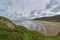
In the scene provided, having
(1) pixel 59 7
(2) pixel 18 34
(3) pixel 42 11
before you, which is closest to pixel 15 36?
(2) pixel 18 34

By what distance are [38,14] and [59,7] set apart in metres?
5.20

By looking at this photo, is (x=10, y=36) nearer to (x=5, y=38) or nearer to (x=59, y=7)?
(x=5, y=38)

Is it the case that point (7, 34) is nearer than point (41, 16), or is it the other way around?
point (7, 34)

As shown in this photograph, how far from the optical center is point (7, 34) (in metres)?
11.5

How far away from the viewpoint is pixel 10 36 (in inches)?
439

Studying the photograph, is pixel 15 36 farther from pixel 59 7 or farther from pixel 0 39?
pixel 59 7

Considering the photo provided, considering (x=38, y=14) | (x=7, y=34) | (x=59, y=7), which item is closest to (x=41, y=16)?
(x=38, y=14)

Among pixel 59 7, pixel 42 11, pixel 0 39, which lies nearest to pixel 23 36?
pixel 0 39

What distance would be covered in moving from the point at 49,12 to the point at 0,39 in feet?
119

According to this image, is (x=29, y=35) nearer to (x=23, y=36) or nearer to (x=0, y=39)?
(x=23, y=36)

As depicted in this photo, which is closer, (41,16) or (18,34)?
(18,34)

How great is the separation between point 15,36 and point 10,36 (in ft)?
0.88

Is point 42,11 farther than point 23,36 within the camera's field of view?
Yes

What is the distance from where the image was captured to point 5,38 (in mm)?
11211
